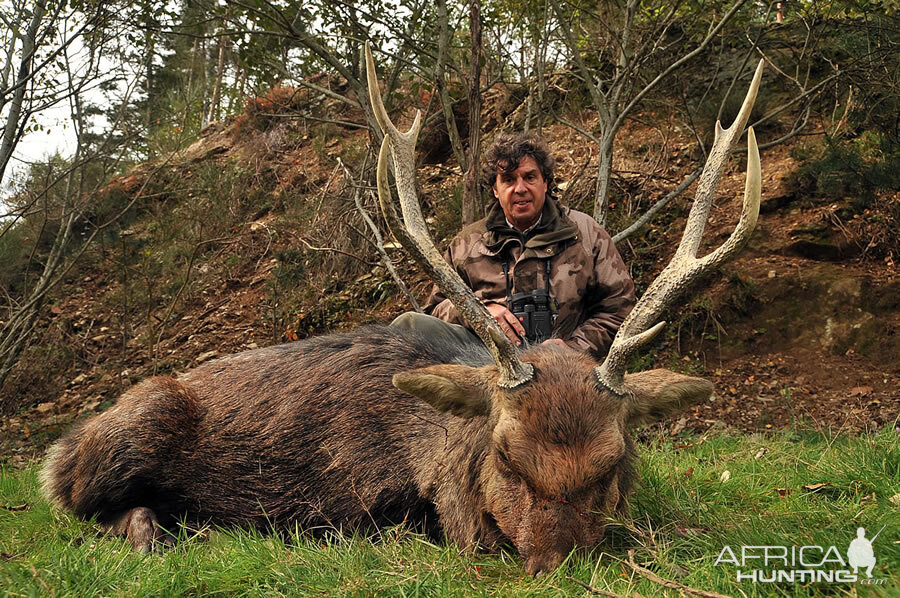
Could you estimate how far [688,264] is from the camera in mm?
3129

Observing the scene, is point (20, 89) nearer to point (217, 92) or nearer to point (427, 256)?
point (427, 256)

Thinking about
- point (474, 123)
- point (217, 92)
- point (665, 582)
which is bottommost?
point (665, 582)

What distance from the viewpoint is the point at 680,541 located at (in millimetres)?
3033

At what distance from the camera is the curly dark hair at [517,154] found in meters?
4.98

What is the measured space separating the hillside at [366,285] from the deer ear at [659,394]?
3.04m

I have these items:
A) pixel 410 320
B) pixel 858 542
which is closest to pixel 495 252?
pixel 410 320

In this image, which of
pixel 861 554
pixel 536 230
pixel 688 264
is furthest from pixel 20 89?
pixel 861 554

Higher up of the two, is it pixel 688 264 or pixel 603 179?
pixel 603 179

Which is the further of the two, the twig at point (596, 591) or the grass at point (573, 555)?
the grass at point (573, 555)

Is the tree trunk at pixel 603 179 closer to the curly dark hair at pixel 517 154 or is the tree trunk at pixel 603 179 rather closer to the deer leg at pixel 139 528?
the curly dark hair at pixel 517 154

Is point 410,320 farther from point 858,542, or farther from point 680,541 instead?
point 858,542

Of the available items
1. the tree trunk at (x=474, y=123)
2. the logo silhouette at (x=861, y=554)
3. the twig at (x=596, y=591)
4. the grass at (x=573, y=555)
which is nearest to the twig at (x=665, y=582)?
the grass at (x=573, y=555)

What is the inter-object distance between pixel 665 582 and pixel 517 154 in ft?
10.8

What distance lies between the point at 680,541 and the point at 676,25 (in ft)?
28.0
